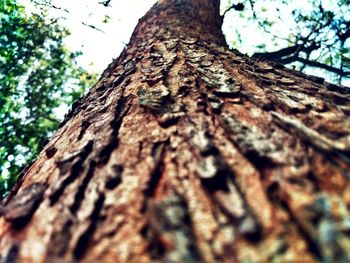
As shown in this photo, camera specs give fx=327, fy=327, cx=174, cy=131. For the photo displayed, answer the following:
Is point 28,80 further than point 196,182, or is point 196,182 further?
point 28,80

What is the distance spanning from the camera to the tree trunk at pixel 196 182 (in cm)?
Result: 74

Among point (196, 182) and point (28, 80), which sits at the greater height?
point (28, 80)

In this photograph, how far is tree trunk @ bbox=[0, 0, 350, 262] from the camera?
2.41ft

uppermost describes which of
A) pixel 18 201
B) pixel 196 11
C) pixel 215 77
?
pixel 196 11

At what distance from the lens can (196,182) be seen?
0.94 meters

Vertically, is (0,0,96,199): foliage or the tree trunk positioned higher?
(0,0,96,199): foliage

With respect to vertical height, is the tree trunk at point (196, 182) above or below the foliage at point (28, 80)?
below

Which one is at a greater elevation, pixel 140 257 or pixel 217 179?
pixel 217 179

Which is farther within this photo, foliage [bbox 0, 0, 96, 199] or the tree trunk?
foliage [bbox 0, 0, 96, 199]

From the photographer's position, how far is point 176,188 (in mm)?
925

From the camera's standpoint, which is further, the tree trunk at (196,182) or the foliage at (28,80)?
the foliage at (28,80)

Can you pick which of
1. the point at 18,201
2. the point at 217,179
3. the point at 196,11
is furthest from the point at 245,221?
the point at 196,11

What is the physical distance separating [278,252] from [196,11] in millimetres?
3149

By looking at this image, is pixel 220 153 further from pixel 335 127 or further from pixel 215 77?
pixel 215 77
